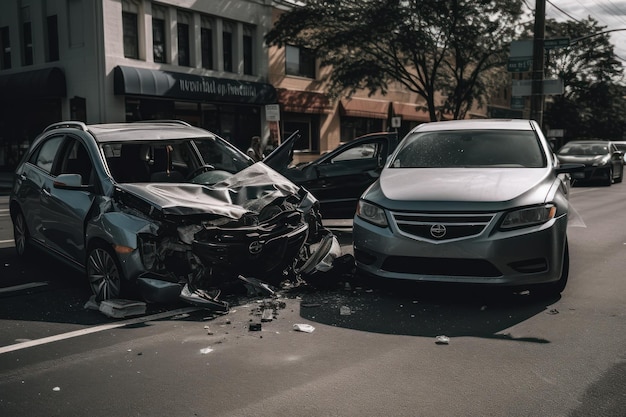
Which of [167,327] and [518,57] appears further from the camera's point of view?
[518,57]

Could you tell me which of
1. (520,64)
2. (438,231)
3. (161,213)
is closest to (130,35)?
(520,64)

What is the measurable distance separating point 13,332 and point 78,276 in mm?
1997

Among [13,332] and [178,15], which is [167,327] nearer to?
[13,332]

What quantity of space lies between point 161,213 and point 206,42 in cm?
2377

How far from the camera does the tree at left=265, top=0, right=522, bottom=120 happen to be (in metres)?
24.2

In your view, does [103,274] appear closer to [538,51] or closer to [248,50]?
[538,51]

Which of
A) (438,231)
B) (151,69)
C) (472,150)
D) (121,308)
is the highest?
(151,69)

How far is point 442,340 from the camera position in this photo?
4.75 meters

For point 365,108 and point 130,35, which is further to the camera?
point 365,108

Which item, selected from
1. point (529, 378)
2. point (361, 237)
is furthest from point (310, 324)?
point (529, 378)

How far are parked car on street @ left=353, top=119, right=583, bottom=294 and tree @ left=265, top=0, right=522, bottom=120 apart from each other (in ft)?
63.0

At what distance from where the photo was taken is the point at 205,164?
752 centimetres

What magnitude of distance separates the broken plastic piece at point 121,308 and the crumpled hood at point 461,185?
237cm

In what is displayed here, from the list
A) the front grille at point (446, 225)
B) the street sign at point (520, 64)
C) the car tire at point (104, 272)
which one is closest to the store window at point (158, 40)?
the street sign at point (520, 64)
